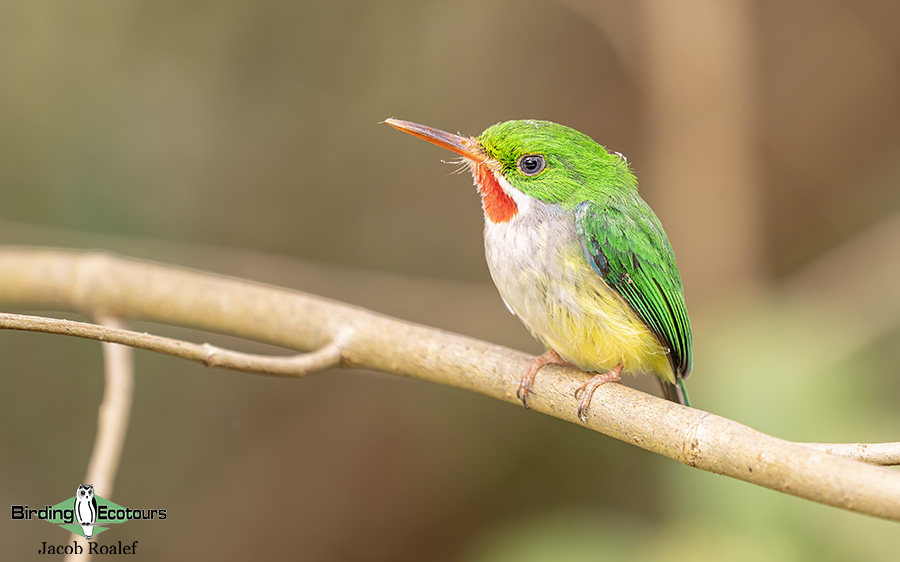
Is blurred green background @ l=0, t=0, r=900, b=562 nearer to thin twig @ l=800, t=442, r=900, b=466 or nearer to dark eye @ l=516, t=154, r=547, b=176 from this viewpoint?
dark eye @ l=516, t=154, r=547, b=176

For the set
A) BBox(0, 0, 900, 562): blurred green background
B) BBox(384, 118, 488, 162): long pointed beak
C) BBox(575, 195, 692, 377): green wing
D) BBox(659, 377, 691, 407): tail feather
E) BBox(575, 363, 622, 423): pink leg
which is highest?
BBox(0, 0, 900, 562): blurred green background

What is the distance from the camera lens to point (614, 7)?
4.49m

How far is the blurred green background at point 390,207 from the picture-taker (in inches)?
141

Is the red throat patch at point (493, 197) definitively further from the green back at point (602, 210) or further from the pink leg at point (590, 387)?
the pink leg at point (590, 387)

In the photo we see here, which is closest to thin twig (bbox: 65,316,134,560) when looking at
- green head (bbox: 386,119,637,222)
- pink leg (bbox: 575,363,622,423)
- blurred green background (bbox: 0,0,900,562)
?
green head (bbox: 386,119,637,222)

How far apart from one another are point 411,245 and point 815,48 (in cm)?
255

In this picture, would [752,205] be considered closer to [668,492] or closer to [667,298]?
[668,492]

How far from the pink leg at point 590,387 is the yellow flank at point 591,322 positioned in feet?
0.20

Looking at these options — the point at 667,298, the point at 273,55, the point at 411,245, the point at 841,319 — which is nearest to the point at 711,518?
the point at 667,298

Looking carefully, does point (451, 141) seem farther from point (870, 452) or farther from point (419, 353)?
point (870, 452)

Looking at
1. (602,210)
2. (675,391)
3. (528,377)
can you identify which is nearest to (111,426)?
(528,377)

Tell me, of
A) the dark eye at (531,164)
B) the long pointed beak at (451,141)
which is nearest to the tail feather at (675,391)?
the dark eye at (531,164)

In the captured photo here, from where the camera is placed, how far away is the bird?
1949mm

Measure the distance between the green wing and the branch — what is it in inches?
9.9
